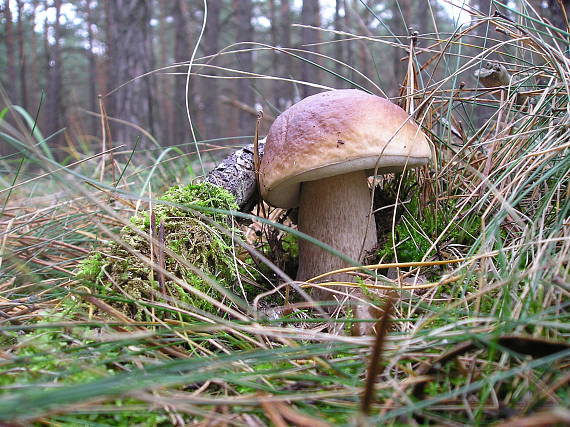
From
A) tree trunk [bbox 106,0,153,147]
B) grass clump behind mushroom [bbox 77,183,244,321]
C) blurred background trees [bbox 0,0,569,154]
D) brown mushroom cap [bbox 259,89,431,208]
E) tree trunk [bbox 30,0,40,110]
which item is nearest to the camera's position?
grass clump behind mushroom [bbox 77,183,244,321]

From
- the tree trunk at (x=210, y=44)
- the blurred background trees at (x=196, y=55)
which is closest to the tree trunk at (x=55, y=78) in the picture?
the blurred background trees at (x=196, y=55)

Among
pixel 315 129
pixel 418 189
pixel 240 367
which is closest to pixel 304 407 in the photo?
pixel 240 367

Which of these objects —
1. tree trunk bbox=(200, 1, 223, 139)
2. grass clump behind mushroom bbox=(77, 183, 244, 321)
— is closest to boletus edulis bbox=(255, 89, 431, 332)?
grass clump behind mushroom bbox=(77, 183, 244, 321)

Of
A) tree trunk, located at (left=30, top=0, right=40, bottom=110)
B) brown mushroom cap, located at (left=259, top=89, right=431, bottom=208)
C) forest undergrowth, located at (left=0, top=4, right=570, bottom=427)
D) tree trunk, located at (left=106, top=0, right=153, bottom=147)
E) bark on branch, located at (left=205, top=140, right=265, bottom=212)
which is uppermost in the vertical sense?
tree trunk, located at (left=30, top=0, right=40, bottom=110)

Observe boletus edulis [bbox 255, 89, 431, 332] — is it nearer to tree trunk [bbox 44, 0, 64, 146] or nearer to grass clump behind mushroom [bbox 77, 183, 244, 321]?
grass clump behind mushroom [bbox 77, 183, 244, 321]

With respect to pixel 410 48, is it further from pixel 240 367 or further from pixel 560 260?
pixel 240 367

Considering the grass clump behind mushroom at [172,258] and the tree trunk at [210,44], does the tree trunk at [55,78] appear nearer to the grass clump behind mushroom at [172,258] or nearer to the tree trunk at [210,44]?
the tree trunk at [210,44]
